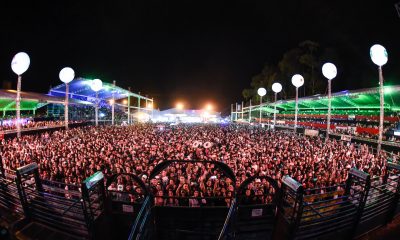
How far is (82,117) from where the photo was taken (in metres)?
41.0

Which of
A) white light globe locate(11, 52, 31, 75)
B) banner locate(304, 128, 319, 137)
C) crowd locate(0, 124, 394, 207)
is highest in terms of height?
white light globe locate(11, 52, 31, 75)

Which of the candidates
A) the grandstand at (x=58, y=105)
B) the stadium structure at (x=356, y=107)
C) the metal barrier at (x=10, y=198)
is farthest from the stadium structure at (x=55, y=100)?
the stadium structure at (x=356, y=107)

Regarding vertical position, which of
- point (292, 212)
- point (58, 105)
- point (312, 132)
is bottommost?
point (292, 212)

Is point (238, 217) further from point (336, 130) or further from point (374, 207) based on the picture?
point (336, 130)

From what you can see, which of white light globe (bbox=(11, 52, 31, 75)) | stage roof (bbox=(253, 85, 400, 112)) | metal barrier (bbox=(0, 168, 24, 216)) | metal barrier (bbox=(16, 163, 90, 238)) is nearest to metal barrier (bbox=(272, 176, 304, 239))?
metal barrier (bbox=(16, 163, 90, 238))

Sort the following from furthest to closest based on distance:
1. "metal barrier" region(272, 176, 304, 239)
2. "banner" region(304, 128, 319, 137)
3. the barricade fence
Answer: "banner" region(304, 128, 319, 137)
the barricade fence
"metal barrier" region(272, 176, 304, 239)

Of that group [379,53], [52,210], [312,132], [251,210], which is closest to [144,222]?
[52,210]

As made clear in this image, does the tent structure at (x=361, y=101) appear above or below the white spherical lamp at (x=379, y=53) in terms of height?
below

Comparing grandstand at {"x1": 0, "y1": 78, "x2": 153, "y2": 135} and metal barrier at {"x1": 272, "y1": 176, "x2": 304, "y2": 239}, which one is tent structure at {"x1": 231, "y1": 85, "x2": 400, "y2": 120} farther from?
grandstand at {"x1": 0, "y1": 78, "x2": 153, "y2": 135}

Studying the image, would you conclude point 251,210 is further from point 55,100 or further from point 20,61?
point 55,100

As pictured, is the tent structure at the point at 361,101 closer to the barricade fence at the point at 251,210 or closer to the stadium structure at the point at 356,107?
the stadium structure at the point at 356,107

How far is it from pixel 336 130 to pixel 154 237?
1101 inches

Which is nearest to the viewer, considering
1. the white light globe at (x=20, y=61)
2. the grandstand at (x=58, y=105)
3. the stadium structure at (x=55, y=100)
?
the white light globe at (x=20, y=61)

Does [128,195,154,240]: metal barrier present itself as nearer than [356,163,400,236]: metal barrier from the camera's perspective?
Yes
